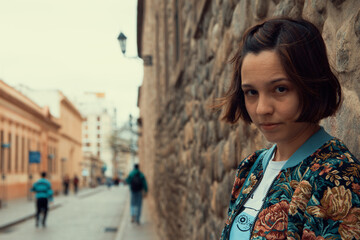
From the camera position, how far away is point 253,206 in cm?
137

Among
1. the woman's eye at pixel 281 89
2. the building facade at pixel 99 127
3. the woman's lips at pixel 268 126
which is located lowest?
the woman's lips at pixel 268 126

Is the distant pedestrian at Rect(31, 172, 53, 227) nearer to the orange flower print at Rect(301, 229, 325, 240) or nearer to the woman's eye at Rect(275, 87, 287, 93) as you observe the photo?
the woman's eye at Rect(275, 87, 287, 93)

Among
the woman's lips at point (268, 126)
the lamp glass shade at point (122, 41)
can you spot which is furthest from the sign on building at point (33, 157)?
the woman's lips at point (268, 126)

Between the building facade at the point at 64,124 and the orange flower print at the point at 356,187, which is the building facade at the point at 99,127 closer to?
the building facade at the point at 64,124

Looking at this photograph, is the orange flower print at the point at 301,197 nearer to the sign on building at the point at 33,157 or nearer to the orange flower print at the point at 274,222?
the orange flower print at the point at 274,222

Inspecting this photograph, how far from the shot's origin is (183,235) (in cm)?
574

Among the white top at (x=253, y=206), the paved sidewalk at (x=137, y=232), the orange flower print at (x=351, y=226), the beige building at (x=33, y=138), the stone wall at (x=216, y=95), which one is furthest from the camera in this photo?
the beige building at (x=33, y=138)

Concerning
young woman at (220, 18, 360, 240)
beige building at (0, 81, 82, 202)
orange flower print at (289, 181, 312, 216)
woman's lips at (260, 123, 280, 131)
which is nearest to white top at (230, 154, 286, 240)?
young woman at (220, 18, 360, 240)

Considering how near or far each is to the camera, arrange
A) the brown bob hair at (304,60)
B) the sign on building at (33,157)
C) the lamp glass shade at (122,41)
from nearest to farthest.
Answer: the brown bob hair at (304,60) < the lamp glass shade at (122,41) < the sign on building at (33,157)

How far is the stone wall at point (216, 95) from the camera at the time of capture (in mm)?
1535

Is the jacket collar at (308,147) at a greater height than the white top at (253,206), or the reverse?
the jacket collar at (308,147)

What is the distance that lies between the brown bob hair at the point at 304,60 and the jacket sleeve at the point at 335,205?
8.5 inches

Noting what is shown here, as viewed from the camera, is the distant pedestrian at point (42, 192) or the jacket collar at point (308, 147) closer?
the jacket collar at point (308, 147)

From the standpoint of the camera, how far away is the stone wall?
1.54 m
